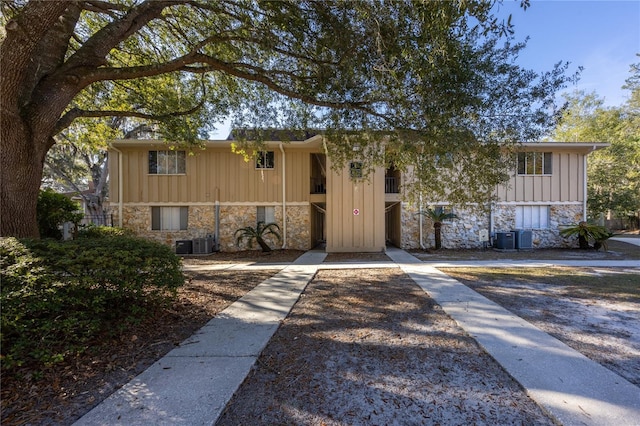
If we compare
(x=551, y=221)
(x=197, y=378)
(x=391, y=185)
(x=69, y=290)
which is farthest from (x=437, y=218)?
(x=69, y=290)

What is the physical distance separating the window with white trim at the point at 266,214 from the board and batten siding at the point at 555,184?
1071 cm

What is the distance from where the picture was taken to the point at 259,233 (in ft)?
42.4

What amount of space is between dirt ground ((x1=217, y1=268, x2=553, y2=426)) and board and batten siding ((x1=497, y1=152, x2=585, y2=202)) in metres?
12.3

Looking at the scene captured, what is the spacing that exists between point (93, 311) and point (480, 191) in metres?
6.83

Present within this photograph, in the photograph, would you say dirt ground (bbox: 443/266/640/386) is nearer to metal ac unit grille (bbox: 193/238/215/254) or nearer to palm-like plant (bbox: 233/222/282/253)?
palm-like plant (bbox: 233/222/282/253)

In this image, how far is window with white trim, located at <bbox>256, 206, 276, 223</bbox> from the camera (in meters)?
13.7

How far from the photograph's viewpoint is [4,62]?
444cm

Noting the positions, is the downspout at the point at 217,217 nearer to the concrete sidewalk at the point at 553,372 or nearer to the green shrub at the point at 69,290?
the green shrub at the point at 69,290

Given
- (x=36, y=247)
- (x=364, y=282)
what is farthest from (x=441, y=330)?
(x=36, y=247)

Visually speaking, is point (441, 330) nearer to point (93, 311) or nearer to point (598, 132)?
point (93, 311)

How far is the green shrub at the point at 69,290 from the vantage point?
8.87ft

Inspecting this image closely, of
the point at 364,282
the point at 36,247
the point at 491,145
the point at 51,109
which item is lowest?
the point at 364,282

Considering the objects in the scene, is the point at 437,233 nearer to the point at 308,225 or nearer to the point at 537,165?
the point at 537,165

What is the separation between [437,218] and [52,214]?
14174mm
